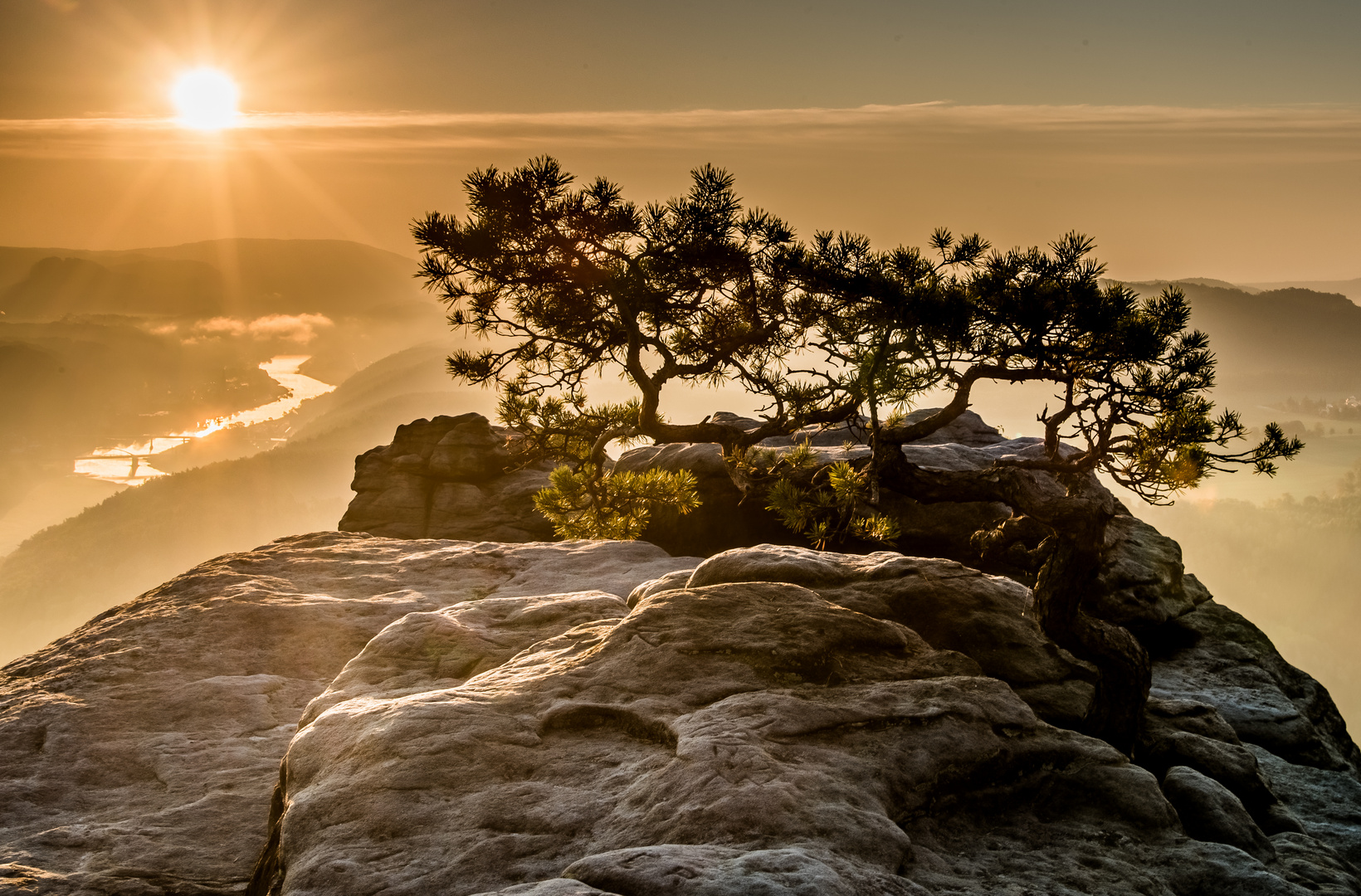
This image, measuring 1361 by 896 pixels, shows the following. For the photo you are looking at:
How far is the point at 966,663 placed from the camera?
10711mm

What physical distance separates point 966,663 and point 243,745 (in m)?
9.98

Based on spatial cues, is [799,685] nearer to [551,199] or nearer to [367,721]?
[367,721]

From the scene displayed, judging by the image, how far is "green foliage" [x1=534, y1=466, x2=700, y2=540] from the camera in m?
17.9

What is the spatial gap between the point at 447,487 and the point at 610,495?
667 inches

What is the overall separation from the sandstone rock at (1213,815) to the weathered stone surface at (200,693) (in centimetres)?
843

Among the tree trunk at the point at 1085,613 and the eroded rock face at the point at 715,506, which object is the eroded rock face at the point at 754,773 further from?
the eroded rock face at the point at 715,506

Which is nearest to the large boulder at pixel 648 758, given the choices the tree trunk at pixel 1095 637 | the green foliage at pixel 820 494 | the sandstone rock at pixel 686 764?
the sandstone rock at pixel 686 764

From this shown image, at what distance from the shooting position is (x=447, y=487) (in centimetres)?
3316

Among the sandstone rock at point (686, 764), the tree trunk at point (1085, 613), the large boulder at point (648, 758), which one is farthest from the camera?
the tree trunk at point (1085, 613)

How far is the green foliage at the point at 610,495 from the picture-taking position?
17.9 metres

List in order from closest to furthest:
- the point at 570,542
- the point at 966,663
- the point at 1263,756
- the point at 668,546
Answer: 1. the point at 966,663
2. the point at 1263,756
3. the point at 570,542
4. the point at 668,546

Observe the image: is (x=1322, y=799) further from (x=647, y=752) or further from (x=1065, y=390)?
(x=647, y=752)

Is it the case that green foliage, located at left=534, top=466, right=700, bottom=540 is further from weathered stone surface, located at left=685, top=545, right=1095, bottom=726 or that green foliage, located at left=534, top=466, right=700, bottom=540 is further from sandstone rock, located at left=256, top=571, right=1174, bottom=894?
sandstone rock, located at left=256, top=571, right=1174, bottom=894

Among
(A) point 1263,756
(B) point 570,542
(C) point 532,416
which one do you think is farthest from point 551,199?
(A) point 1263,756
